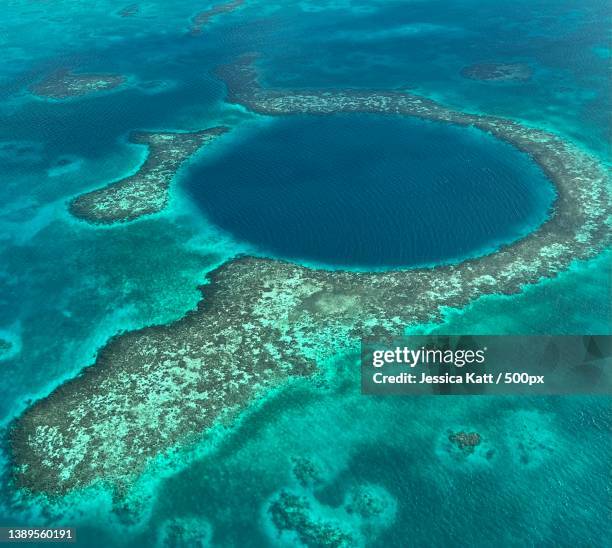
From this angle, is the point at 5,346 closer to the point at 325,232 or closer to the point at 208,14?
the point at 325,232

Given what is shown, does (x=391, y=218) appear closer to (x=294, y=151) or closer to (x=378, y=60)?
(x=294, y=151)

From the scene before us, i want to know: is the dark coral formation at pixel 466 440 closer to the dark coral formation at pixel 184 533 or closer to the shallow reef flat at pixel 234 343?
the shallow reef flat at pixel 234 343

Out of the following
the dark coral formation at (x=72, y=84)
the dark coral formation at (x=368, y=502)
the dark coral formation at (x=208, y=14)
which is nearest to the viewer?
the dark coral formation at (x=368, y=502)

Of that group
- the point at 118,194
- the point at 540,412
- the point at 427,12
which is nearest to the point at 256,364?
the point at 540,412


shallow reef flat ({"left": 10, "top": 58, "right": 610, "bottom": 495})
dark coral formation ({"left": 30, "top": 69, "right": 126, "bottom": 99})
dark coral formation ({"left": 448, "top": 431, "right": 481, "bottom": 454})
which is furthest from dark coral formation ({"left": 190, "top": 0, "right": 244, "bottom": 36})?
dark coral formation ({"left": 448, "top": 431, "right": 481, "bottom": 454})

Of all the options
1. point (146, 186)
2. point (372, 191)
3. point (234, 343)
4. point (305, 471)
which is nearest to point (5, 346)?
point (234, 343)

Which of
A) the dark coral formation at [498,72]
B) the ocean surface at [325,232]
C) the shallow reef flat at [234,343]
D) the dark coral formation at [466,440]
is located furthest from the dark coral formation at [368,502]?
the dark coral formation at [498,72]

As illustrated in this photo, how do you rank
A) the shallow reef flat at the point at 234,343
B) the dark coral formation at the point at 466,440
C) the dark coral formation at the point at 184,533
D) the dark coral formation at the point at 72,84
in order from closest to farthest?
1. the dark coral formation at the point at 184,533
2. the dark coral formation at the point at 466,440
3. the shallow reef flat at the point at 234,343
4. the dark coral formation at the point at 72,84
